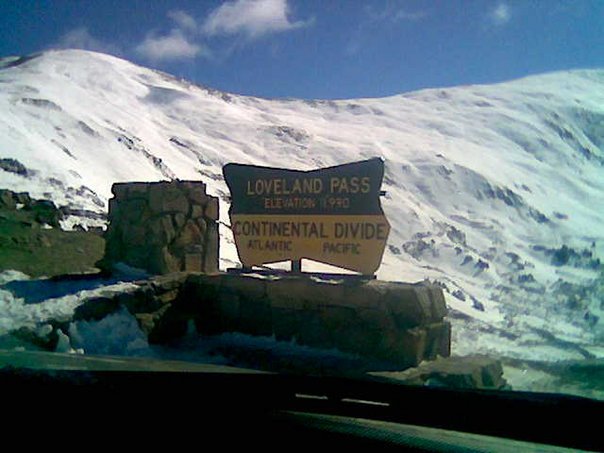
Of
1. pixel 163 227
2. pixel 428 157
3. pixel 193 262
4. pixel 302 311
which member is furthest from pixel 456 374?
pixel 428 157

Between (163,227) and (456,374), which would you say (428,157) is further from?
(456,374)

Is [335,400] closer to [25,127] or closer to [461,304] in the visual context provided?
[461,304]

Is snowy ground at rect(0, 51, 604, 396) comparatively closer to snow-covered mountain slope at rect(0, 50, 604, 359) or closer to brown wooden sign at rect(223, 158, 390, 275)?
snow-covered mountain slope at rect(0, 50, 604, 359)

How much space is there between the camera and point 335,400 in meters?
3.46

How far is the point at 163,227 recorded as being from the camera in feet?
29.1

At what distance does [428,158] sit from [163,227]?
66.1ft

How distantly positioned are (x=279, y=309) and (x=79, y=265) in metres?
4.52

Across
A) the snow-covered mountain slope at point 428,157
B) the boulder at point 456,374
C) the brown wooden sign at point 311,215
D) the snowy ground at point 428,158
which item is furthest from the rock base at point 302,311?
the snow-covered mountain slope at point 428,157

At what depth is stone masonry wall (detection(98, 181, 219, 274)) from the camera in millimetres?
8875

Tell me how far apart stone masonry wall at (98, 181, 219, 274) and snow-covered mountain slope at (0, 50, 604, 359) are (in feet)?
13.6

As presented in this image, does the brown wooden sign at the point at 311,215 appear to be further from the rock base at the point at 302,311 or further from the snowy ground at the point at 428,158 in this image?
the snowy ground at the point at 428,158

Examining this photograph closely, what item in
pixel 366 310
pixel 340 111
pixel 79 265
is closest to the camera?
pixel 366 310

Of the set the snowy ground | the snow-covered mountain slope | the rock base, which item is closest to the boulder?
the rock base

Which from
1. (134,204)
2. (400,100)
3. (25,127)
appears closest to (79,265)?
(134,204)
